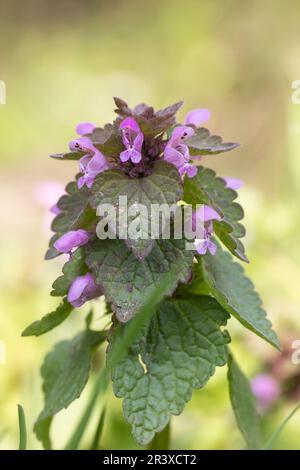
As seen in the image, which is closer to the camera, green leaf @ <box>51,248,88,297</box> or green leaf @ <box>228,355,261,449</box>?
green leaf @ <box>51,248,88,297</box>

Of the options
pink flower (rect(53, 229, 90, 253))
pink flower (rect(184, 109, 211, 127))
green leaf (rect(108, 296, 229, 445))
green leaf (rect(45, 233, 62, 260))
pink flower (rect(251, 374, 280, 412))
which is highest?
pink flower (rect(184, 109, 211, 127))

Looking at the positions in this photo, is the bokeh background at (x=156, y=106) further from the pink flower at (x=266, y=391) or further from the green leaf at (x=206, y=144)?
the green leaf at (x=206, y=144)

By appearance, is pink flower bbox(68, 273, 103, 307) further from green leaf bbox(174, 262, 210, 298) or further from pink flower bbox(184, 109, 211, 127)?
pink flower bbox(184, 109, 211, 127)

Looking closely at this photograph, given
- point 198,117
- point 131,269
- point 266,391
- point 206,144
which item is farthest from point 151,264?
point 266,391

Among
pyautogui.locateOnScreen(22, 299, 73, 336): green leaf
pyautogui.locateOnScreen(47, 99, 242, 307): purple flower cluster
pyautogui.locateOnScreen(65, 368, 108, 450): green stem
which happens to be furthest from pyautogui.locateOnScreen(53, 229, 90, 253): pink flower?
pyautogui.locateOnScreen(65, 368, 108, 450): green stem

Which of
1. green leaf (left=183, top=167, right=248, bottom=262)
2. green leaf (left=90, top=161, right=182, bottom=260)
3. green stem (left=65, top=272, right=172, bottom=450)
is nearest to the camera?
green stem (left=65, top=272, right=172, bottom=450)

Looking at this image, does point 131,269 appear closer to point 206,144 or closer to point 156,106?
point 206,144

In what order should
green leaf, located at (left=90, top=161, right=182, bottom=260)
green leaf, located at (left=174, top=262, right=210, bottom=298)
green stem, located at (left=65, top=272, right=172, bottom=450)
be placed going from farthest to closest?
1. green leaf, located at (left=174, top=262, right=210, bottom=298)
2. green leaf, located at (left=90, top=161, right=182, bottom=260)
3. green stem, located at (left=65, top=272, right=172, bottom=450)
